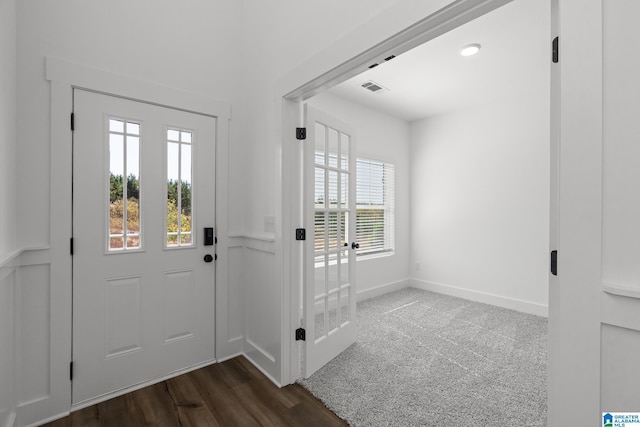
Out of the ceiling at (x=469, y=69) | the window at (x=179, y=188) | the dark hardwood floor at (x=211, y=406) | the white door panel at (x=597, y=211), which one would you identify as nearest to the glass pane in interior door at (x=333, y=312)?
the dark hardwood floor at (x=211, y=406)

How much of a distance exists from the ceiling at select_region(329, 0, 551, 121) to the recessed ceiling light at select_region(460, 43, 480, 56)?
0.05m

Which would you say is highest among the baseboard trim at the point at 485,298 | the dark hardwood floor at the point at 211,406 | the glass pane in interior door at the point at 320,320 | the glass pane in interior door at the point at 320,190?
the glass pane in interior door at the point at 320,190

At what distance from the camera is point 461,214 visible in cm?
432

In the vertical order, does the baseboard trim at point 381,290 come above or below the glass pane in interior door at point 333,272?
below

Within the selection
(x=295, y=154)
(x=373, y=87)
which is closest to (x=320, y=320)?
(x=295, y=154)

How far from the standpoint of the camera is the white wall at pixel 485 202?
3607mm

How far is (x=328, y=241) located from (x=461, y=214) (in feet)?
9.01

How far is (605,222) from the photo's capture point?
35.7 inches

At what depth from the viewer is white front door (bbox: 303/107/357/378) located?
2.21 metres

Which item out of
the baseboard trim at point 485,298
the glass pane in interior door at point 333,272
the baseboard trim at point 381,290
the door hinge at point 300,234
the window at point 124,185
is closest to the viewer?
the window at point 124,185

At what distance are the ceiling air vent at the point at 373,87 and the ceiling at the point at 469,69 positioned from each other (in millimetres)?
53

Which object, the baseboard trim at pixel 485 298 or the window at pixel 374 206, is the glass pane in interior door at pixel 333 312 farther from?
the baseboard trim at pixel 485 298

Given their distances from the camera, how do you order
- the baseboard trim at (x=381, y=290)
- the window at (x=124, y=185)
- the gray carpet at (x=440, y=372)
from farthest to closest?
the baseboard trim at (x=381, y=290), the window at (x=124, y=185), the gray carpet at (x=440, y=372)

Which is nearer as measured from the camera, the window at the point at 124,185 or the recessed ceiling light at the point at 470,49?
the window at the point at 124,185
